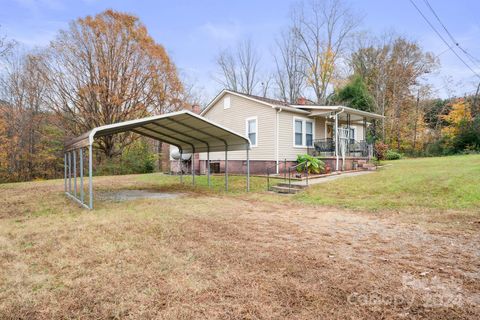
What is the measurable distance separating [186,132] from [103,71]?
11361 mm

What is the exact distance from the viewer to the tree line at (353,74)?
995 inches

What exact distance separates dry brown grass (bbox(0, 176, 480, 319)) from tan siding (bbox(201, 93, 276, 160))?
27.7 ft

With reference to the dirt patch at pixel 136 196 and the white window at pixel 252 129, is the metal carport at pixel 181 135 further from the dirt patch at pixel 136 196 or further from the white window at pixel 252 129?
the white window at pixel 252 129

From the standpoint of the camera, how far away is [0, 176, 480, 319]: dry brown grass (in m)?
2.58

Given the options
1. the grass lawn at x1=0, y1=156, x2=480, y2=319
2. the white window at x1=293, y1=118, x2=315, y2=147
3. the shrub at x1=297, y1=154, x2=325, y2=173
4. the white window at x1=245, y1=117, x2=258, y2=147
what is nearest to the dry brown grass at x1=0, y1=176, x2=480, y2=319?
the grass lawn at x1=0, y1=156, x2=480, y2=319

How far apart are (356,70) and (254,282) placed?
3169 cm

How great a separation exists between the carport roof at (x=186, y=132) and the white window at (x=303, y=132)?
4857 mm

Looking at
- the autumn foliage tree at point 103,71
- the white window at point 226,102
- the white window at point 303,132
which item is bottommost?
the white window at point 303,132

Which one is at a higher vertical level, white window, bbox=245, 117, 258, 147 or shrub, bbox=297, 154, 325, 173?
white window, bbox=245, 117, 258, 147

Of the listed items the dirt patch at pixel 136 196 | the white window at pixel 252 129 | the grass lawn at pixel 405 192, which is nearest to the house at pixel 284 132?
the white window at pixel 252 129

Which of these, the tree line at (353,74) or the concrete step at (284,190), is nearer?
the concrete step at (284,190)

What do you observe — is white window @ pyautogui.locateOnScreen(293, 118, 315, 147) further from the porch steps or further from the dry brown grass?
the dry brown grass

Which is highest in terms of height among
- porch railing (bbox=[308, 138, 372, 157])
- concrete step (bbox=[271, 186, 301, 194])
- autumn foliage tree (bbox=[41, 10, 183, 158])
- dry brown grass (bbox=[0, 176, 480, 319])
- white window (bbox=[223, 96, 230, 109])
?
autumn foliage tree (bbox=[41, 10, 183, 158])

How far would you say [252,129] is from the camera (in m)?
15.4
